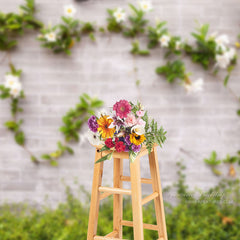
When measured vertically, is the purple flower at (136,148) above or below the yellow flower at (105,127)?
below

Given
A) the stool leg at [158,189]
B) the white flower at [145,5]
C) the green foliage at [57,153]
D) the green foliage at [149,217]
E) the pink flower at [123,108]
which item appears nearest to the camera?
the pink flower at [123,108]

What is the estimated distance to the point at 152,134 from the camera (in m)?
1.17

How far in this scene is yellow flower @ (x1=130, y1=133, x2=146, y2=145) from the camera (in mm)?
1121

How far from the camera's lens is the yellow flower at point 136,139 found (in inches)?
44.1

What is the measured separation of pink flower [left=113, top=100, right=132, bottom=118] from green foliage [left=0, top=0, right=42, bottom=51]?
1.53m

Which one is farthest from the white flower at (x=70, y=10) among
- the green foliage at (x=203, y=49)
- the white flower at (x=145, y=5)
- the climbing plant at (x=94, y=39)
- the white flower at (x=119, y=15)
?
the green foliage at (x=203, y=49)

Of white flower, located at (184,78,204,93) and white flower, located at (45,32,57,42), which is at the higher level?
white flower, located at (45,32,57,42)

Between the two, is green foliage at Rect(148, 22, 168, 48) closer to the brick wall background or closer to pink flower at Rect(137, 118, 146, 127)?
the brick wall background

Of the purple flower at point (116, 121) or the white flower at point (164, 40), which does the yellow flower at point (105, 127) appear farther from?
the white flower at point (164, 40)

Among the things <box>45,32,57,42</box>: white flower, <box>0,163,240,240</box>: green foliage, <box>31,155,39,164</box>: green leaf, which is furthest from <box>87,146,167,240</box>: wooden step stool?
<box>45,32,57,42</box>: white flower

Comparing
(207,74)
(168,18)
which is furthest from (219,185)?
(168,18)

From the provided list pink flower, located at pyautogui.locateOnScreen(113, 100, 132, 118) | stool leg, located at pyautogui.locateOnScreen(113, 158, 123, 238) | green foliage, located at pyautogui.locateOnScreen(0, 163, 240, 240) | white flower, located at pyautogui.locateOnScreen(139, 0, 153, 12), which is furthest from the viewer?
white flower, located at pyautogui.locateOnScreen(139, 0, 153, 12)

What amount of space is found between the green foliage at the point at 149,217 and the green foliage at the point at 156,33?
896 mm

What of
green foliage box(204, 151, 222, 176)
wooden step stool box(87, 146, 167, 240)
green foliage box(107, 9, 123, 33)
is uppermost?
green foliage box(107, 9, 123, 33)
